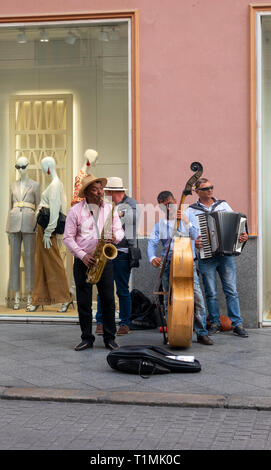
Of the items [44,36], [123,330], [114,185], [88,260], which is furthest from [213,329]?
[44,36]

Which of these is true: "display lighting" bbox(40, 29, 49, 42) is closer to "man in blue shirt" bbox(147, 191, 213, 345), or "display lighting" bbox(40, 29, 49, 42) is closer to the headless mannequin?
the headless mannequin

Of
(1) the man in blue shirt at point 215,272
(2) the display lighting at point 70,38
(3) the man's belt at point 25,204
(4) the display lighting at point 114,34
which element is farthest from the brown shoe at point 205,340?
(2) the display lighting at point 70,38

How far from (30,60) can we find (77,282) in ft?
12.7

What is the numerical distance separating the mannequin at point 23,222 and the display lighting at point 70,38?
1.65m

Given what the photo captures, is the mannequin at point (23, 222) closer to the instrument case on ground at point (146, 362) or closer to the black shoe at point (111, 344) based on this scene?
the black shoe at point (111, 344)

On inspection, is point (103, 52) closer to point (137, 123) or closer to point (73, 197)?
point (137, 123)

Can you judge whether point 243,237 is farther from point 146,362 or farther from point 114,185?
point 146,362

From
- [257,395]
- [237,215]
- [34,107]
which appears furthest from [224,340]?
[34,107]

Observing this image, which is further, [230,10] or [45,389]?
[230,10]

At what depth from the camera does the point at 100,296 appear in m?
8.95

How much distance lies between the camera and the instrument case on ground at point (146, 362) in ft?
24.7

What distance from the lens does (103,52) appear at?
11.2 metres

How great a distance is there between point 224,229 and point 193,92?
205 centimetres

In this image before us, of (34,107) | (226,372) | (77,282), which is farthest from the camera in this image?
(34,107)
